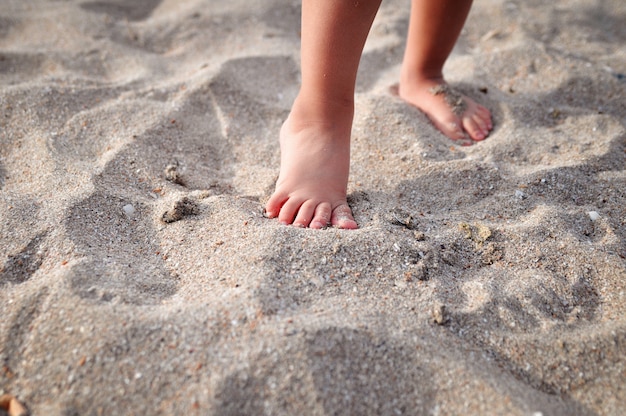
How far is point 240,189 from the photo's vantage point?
4.85ft

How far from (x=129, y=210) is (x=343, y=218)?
59 centimetres

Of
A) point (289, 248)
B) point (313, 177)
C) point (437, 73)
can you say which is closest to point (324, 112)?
point (313, 177)

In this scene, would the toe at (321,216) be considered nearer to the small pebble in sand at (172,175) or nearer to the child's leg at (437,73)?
the small pebble in sand at (172,175)

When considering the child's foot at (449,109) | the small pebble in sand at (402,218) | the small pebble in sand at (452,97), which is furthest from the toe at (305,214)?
the small pebble in sand at (452,97)

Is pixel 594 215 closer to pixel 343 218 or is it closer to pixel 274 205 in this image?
pixel 343 218

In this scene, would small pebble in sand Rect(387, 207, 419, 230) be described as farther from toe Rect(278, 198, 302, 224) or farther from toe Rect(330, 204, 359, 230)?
toe Rect(278, 198, 302, 224)

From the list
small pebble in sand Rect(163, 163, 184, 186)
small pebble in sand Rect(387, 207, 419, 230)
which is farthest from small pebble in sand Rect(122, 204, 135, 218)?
small pebble in sand Rect(387, 207, 419, 230)

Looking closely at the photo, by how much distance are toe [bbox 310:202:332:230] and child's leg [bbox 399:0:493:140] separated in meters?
0.66

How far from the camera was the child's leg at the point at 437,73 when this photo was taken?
1.72 m

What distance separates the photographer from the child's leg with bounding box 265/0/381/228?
4.08 feet

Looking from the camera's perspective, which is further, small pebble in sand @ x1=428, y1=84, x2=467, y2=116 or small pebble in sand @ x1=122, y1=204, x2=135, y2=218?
small pebble in sand @ x1=428, y1=84, x2=467, y2=116

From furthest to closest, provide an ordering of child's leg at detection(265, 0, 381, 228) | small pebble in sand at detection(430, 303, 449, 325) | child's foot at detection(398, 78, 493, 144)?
1. child's foot at detection(398, 78, 493, 144)
2. child's leg at detection(265, 0, 381, 228)
3. small pebble in sand at detection(430, 303, 449, 325)

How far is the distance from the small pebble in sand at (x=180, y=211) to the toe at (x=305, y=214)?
0.91 feet

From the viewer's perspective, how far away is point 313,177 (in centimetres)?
138
